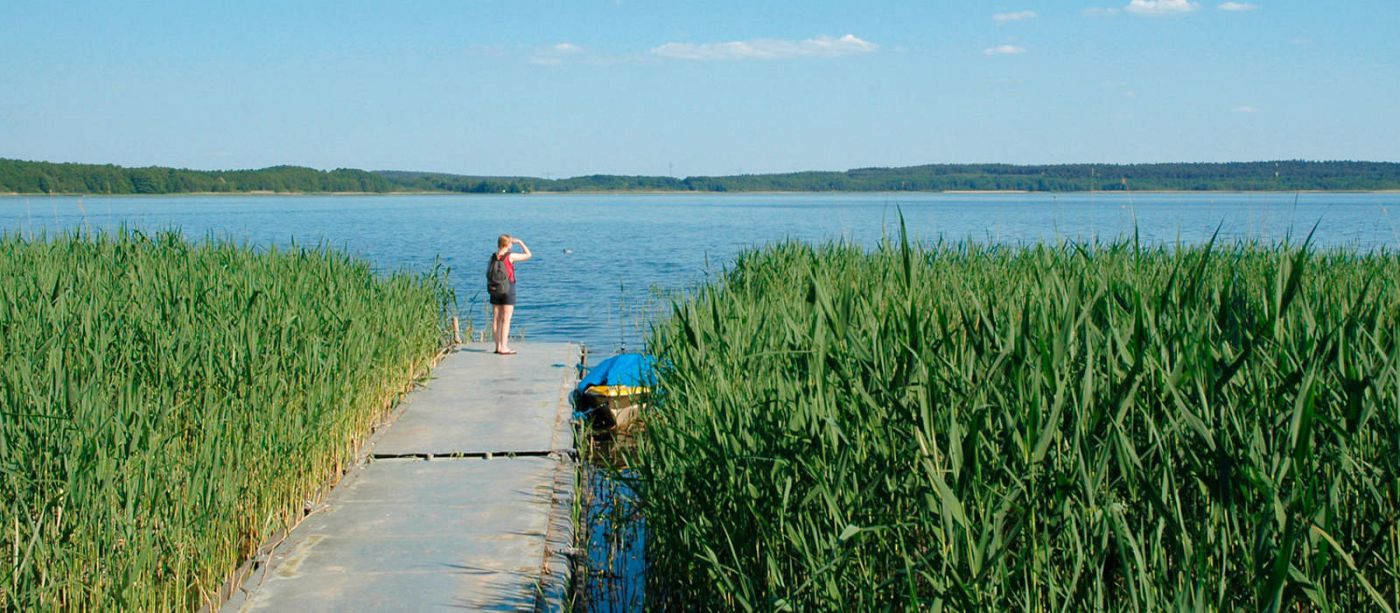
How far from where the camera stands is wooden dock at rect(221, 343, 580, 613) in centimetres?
467

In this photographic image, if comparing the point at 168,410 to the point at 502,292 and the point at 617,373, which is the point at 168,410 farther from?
the point at 502,292

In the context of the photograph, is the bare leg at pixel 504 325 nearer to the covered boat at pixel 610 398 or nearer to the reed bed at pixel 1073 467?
the covered boat at pixel 610 398

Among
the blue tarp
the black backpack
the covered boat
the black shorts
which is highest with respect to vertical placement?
the black backpack

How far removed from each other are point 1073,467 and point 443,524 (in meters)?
3.38

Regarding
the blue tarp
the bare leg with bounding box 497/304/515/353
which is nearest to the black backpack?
the bare leg with bounding box 497/304/515/353

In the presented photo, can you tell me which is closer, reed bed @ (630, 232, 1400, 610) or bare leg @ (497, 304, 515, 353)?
reed bed @ (630, 232, 1400, 610)

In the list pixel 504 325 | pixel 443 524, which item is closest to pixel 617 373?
pixel 504 325

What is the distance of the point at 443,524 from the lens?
5.64 meters

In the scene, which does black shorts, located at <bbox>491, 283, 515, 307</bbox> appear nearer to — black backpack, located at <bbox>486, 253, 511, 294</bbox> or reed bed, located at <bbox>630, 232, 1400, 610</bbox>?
black backpack, located at <bbox>486, 253, 511, 294</bbox>

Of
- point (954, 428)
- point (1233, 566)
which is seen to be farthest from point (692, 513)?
point (1233, 566)

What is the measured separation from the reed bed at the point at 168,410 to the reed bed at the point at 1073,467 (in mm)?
1975

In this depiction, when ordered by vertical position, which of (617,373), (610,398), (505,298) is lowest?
(610,398)

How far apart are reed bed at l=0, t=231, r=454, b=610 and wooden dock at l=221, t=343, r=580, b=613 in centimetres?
24

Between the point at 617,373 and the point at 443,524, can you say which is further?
the point at 617,373
